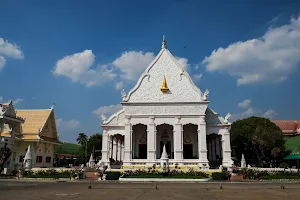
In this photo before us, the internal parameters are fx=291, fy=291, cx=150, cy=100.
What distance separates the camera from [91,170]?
2688 cm

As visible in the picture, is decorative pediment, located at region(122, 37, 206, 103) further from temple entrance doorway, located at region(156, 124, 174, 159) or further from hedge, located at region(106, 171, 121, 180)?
hedge, located at region(106, 171, 121, 180)

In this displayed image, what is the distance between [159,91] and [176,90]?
75.2 inches

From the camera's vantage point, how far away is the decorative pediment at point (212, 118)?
33.3m

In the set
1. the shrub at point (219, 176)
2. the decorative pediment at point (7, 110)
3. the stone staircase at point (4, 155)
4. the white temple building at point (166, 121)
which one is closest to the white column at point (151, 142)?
the white temple building at point (166, 121)

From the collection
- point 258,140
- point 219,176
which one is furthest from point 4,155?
point 258,140

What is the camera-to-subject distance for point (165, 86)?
32.4m

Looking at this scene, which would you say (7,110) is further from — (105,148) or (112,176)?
(112,176)

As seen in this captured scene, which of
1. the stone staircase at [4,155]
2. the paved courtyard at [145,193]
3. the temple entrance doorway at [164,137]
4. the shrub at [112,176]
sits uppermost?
the temple entrance doorway at [164,137]

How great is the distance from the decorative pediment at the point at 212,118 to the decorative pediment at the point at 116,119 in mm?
9760

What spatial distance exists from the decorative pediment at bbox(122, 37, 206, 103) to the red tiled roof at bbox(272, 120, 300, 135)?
3837cm

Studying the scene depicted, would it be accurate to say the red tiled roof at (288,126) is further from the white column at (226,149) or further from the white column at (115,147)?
the white column at (115,147)

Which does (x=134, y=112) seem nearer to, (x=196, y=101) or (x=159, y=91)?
(x=159, y=91)

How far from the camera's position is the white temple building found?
31297 millimetres

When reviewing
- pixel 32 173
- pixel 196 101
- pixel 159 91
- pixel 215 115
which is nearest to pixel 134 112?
pixel 159 91
